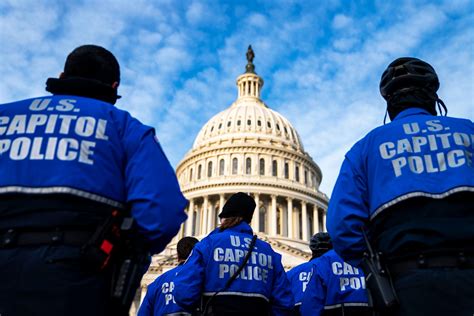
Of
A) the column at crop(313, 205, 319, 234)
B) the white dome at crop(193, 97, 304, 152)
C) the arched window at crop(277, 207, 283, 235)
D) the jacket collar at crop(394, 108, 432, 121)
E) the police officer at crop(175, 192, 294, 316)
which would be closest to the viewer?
the jacket collar at crop(394, 108, 432, 121)

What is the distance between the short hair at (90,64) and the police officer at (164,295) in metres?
3.63

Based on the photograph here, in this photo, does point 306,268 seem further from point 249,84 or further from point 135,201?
point 249,84

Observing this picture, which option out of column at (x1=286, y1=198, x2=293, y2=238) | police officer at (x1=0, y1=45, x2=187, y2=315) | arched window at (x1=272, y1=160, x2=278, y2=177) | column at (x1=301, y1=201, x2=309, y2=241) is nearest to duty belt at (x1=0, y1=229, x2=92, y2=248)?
police officer at (x1=0, y1=45, x2=187, y2=315)

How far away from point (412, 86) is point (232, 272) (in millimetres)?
2816

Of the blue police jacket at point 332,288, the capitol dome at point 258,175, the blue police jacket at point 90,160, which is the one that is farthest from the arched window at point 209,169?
the blue police jacket at point 90,160

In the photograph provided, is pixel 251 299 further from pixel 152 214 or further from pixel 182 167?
pixel 182 167

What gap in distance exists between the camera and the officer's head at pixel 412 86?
4.60 meters

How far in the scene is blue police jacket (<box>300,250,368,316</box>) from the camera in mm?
6961

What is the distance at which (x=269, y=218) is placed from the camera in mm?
61062

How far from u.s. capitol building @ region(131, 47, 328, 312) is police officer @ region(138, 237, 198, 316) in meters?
46.4

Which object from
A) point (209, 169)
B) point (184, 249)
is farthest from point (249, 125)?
point (184, 249)

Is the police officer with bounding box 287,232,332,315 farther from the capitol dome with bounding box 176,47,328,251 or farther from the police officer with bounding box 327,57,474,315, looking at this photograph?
the capitol dome with bounding box 176,47,328,251

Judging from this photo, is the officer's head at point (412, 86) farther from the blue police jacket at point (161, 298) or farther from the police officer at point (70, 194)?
the blue police jacket at point (161, 298)

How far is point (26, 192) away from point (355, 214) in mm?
2437
